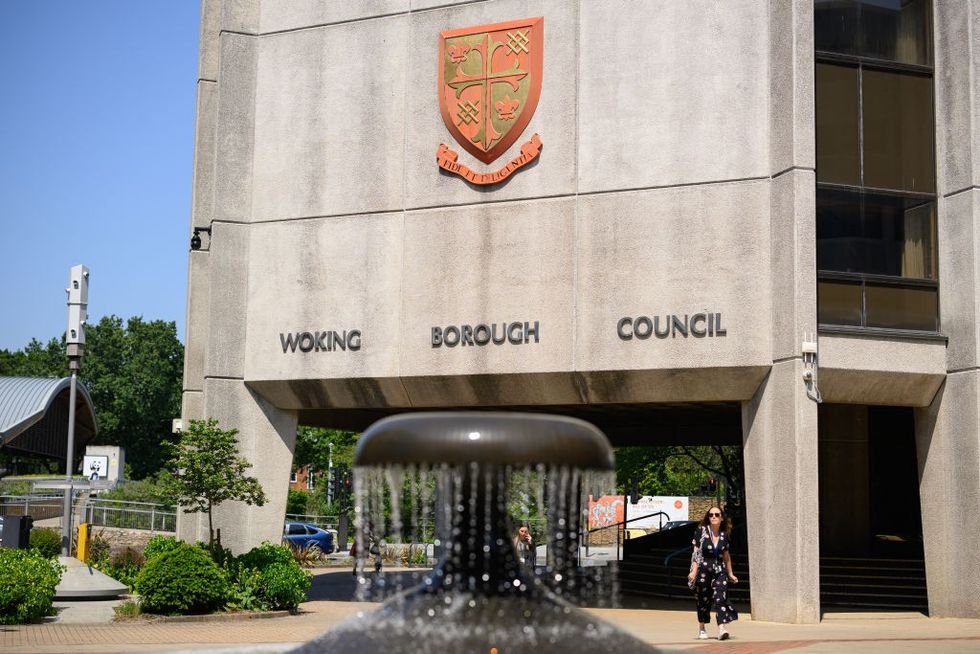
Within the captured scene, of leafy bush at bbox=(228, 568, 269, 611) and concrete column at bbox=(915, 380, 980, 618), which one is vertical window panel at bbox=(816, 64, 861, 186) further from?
leafy bush at bbox=(228, 568, 269, 611)

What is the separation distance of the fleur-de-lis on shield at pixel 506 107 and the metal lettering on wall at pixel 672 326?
14.4 feet

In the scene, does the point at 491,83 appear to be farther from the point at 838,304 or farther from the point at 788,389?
the point at 788,389

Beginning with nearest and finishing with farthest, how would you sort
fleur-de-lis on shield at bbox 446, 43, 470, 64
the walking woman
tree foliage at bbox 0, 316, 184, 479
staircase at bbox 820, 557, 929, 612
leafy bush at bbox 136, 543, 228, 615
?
1. the walking woman
2. leafy bush at bbox 136, 543, 228, 615
3. fleur-de-lis on shield at bbox 446, 43, 470, 64
4. staircase at bbox 820, 557, 929, 612
5. tree foliage at bbox 0, 316, 184, 479

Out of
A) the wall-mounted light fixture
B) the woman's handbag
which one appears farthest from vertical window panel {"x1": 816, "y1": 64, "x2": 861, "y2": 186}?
the wall-mounted light fixture

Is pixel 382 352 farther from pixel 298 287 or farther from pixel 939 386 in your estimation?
pixel 939 386

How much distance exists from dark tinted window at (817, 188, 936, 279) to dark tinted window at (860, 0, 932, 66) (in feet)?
8.83

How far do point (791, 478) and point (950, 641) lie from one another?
3.99 metres

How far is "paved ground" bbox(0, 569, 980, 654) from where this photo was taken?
15.1 m

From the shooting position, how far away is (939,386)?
21.0 metres

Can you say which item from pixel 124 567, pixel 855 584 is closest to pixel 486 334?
pixel 855 584

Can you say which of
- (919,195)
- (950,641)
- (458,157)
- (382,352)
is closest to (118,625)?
(382,352)

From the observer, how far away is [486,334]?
72.2ft

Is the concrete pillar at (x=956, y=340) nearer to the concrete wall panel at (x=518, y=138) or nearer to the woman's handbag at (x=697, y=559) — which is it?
the woman's handbag at (x=697, y=559)

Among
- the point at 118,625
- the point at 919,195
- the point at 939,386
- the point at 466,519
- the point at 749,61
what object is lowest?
the point at 118,625
